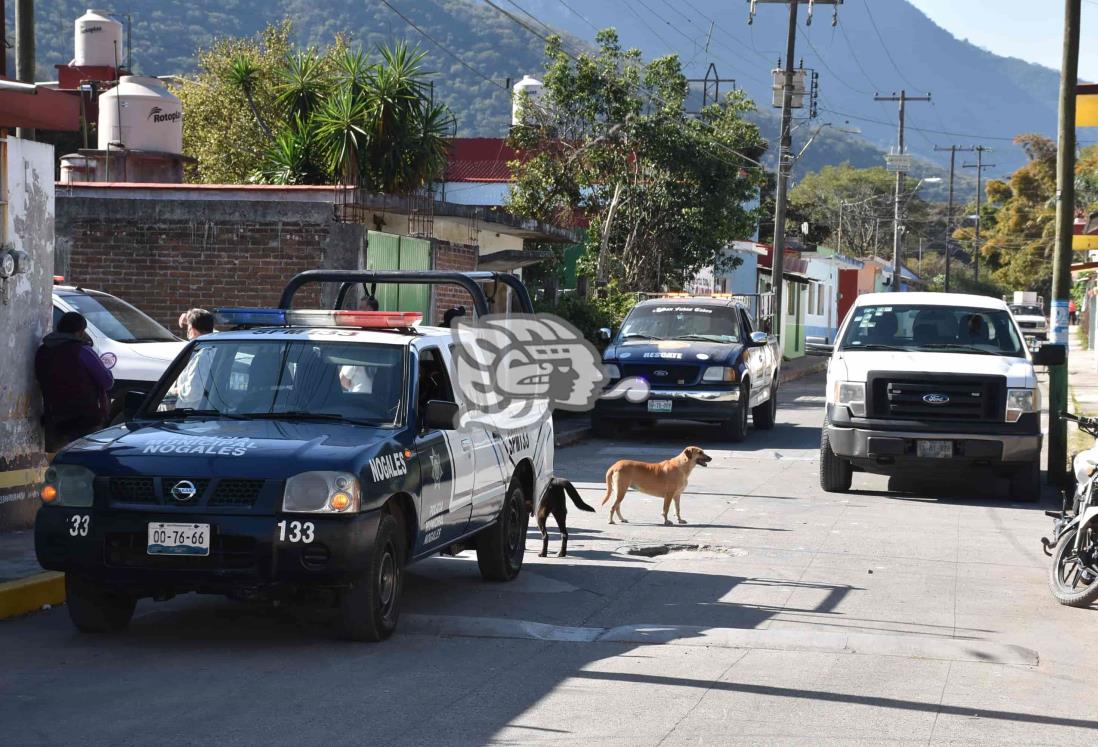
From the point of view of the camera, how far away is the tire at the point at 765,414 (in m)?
22.6

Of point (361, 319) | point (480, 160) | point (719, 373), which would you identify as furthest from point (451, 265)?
point (480, 160)

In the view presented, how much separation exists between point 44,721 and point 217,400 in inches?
103

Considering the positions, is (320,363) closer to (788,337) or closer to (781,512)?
(781,512)

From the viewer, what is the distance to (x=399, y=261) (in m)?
21.6

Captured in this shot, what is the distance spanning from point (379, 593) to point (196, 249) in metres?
13.1

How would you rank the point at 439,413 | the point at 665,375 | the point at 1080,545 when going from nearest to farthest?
the point at 439,413
the point at 1080,545
the point at 665,375

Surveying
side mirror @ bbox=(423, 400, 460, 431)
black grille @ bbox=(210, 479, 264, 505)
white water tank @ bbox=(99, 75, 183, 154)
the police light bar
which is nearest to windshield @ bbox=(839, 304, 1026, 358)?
the police light bar

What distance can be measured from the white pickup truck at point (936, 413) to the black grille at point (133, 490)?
29.5 feet

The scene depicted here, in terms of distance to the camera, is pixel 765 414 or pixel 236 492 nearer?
pixel 236 492

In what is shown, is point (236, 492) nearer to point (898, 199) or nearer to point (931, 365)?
point (931, 365)

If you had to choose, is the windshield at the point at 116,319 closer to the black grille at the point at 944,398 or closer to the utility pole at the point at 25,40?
the utility pole at the point at 25,40

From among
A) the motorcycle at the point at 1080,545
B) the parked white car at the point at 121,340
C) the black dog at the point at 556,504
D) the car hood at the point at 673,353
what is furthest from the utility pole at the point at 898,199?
the motorcycle at the point at 1080,545

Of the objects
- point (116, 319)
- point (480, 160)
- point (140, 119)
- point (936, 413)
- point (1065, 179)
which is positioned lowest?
point (936, 413)

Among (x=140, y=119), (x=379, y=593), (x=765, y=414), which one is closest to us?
(x=379, y=593)
